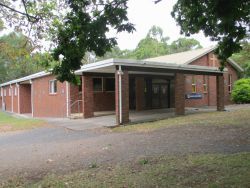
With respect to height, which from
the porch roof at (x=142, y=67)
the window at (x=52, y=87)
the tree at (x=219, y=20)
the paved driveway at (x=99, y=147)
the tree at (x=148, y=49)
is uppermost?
the tree at (x=148, y=49)

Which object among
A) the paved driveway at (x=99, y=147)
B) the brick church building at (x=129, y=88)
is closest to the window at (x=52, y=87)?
the brick church building at (x=129, y=88)

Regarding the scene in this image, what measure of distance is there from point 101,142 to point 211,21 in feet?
18.5

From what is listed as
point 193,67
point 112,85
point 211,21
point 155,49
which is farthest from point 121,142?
point 155,49

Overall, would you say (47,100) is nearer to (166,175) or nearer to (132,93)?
(132,93)

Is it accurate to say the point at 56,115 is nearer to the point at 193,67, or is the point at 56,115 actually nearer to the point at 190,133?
the point at 193,67

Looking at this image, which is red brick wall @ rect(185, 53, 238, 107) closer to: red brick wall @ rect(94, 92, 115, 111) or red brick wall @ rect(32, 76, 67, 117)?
Result: red brick wall @ rect(94, 92, 115, 111)

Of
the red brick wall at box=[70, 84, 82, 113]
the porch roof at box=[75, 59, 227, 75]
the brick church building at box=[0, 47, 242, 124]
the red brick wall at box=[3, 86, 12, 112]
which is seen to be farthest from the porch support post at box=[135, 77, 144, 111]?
the red brick wall at box=[3, 86, 12, 112]

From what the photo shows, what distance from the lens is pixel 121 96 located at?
17281 mm

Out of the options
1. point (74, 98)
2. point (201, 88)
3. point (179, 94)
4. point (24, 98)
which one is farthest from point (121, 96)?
point (24, 98)

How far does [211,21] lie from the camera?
10789mm

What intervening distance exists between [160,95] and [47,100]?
909 centimetres

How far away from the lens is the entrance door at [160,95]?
2727 cm

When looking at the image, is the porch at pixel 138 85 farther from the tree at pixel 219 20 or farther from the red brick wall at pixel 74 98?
the tree at pixel 219 20

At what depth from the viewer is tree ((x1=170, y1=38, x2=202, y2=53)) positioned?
60.5 m
